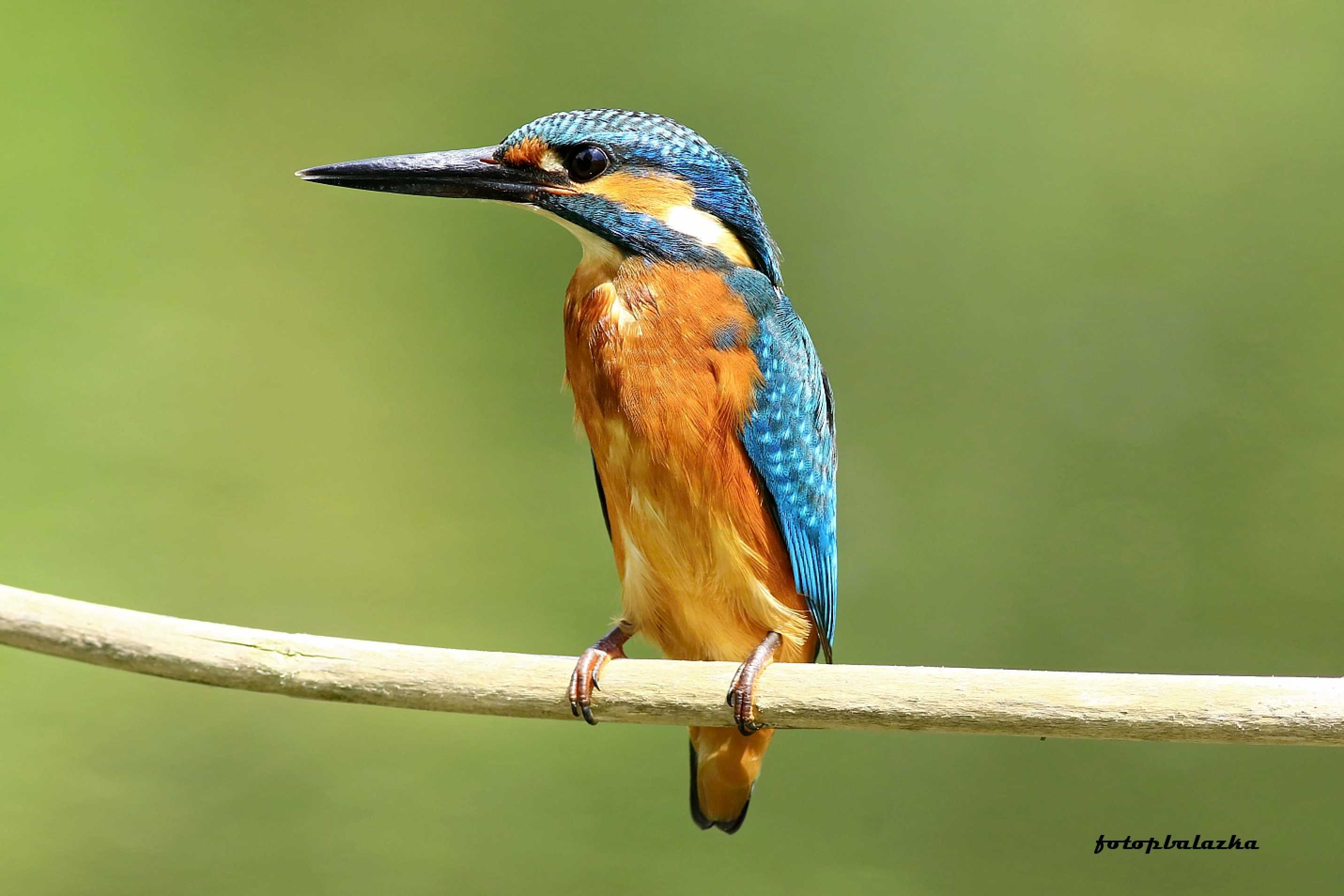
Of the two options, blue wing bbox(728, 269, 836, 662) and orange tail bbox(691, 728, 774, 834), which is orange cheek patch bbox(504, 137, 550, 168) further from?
orange tail bbox(691, 728, 774, 834)

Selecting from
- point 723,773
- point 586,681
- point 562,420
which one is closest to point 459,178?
point 586,681

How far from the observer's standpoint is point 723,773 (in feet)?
7.22

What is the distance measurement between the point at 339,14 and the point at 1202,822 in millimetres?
3706

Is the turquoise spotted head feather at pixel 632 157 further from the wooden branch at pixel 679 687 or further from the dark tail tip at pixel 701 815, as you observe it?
the dark tail tip at pixel 701 815

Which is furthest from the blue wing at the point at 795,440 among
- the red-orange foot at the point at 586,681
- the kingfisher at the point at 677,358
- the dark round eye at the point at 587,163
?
the red-orange foot at the point at 586,681

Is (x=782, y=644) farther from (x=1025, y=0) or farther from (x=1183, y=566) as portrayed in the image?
(x=1025, y=0)

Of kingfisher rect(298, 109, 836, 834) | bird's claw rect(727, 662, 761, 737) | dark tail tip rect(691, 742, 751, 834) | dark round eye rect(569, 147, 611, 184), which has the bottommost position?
dark tail tip rect(691, 742, 751, 834)

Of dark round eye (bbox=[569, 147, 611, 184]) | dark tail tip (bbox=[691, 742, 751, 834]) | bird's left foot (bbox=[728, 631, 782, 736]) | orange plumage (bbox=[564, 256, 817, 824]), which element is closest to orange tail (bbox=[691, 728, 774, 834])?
dark tail tip (bbox=[691, 742, 751, 834])

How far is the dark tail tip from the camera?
224cm

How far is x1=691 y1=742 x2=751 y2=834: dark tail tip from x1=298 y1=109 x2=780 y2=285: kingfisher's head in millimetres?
927

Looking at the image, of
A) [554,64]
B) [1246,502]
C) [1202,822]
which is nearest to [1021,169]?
[1246,502]

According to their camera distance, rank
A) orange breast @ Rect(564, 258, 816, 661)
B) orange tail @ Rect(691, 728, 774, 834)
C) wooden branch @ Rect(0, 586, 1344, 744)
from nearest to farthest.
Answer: wooden branch @ Rect(0, 586, 1344, 744)
orange breast @ Rect(564, 258, 816, 661)
orange tail @ Rect(691, 728, 774, 834)

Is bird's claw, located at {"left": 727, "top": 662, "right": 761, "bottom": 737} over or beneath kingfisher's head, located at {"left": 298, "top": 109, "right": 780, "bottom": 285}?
beneath

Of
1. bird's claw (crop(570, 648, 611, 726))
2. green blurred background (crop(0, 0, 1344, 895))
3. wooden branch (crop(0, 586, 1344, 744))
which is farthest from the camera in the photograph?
green blurred background (crop(0, 0, 1344, 895))
